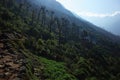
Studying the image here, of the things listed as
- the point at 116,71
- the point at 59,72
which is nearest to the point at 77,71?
the point at 59,72

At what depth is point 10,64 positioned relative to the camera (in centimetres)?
4041

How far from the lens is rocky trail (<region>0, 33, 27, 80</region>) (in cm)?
3456

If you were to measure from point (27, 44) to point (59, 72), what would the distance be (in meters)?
26.9

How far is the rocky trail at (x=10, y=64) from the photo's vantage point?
113 feet

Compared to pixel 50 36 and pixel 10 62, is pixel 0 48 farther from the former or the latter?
pixel 50 36

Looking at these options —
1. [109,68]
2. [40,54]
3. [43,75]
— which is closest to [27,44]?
[40,54]

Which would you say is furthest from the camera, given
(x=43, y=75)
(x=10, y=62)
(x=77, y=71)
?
(x=77, y=71)

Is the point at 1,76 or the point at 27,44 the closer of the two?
the point at 1,76

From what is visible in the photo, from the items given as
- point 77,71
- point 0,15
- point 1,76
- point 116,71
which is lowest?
point 116,71

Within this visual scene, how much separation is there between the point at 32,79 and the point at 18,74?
3374mm

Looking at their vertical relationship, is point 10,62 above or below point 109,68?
above

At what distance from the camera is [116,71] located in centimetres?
9125

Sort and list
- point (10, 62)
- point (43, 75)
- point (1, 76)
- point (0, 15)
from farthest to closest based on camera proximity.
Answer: point (0, 15) → point (43, 75) → point (10, 62) → point (1, 76)

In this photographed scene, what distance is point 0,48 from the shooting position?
48875mm
